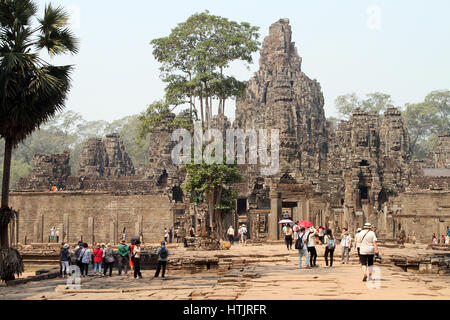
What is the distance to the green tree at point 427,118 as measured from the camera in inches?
3408

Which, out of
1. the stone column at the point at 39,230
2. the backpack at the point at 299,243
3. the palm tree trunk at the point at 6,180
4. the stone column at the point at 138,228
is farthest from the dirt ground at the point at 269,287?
the stone column at the point at 39,230

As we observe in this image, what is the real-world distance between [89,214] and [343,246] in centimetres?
2476

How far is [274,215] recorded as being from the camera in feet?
106

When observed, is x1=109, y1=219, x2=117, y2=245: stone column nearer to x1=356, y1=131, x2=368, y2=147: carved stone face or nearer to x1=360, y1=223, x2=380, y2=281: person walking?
x1=356, y1=131, x2=368, y2=147: carved stone face

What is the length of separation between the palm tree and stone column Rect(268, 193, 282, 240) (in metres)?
15.9

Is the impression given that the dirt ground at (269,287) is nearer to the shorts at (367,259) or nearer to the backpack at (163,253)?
the shorts at (367,259)

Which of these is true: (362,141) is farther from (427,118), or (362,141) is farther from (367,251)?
(427,118)

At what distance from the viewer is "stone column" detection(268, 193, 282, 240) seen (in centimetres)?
3188

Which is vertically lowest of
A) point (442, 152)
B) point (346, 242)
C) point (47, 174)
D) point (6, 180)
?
point (346, 242)

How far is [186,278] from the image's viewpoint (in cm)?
1820

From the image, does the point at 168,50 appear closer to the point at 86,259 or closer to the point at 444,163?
the point at 86,259

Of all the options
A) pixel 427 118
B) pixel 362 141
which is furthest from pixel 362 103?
pixel 362 141
